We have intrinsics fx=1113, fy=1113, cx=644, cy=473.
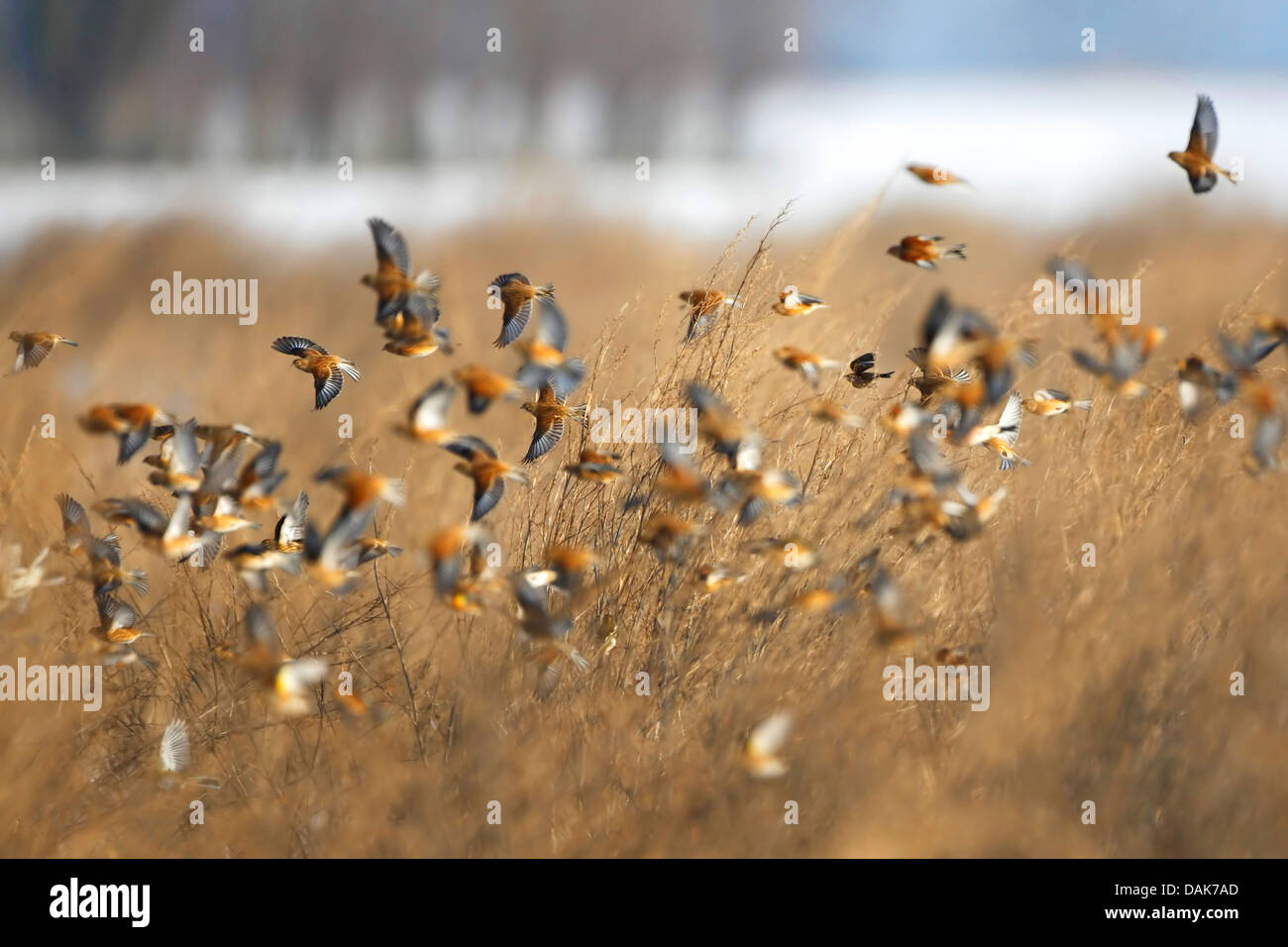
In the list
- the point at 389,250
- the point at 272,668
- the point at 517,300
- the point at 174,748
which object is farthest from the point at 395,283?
the point at 174,748

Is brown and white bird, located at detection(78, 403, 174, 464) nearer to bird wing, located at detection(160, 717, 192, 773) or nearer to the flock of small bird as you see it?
the flock of small bird

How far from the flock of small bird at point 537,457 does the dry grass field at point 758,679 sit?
130 millimetres

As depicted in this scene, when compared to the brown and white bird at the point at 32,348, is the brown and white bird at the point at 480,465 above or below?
below

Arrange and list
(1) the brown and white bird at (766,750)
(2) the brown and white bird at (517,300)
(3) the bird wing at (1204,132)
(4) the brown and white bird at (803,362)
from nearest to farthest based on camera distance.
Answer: (1) the brown and white bird at (766,750), (4) the brown and white bird at (803,362), (2) the brown and white bird at (517,300), (3) the bird wing at (1204,132)

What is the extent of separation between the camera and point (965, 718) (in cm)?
286

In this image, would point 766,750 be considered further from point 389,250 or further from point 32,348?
point 32,348

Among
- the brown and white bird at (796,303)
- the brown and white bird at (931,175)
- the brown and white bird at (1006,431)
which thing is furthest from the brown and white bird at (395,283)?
the brown and white bird at (1006,431)

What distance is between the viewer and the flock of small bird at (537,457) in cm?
230

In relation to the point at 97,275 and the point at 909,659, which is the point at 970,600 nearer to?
the point at 909,659

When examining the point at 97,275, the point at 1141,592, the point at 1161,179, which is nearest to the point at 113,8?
the point at 97,275

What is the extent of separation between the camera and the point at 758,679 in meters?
2.85

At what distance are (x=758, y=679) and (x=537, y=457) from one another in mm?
843

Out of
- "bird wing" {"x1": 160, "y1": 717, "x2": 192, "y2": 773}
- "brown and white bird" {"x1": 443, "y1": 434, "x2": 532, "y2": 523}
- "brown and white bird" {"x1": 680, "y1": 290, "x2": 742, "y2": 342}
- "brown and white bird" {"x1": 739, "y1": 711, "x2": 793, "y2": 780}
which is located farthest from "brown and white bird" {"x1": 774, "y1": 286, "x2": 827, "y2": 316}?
"bird wing" {"x1": 160, "y1": 717, "x2": 192, "y2": 773}

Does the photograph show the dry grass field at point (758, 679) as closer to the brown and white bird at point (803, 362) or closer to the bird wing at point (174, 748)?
the bird wing at point (174, 748)
